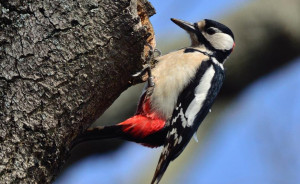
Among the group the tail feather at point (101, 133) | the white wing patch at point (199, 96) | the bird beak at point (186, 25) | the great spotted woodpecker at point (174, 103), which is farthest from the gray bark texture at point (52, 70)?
the bird beak at point (186, 25)

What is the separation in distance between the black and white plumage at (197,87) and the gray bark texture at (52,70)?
857 mm

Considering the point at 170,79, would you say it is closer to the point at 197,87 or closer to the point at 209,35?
the point at 197,87

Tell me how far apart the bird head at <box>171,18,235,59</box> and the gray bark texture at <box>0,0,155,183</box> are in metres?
1.38

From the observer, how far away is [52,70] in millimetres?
1798

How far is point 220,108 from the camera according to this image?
352cm

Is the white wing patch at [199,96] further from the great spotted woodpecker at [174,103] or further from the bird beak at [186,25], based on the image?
the bird beak at [186,25]

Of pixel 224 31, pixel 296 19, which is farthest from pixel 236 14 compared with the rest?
pixel 296 19

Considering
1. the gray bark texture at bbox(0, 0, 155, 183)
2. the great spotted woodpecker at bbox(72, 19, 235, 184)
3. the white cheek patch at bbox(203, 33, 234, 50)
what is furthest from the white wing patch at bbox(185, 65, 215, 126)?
the gray bark texture at bbox(0, 0, 155, 183)

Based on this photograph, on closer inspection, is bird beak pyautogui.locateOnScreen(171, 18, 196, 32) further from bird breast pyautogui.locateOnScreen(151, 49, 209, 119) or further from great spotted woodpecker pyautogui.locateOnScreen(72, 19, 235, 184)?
bird breast pyautogui.locateOnScreen(151, 49, 209, 119)

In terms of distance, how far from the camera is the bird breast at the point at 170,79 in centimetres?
295

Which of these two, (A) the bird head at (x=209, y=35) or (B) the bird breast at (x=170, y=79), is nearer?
(B) the bird breast at (x=170, y=79)

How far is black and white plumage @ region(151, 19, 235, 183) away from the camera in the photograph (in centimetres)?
286

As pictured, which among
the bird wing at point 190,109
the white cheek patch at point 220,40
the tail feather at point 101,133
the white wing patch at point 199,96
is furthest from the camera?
the white cheek patch at point 220,40

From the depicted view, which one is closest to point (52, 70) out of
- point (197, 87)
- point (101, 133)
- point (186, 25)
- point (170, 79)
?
point (101, 133)
